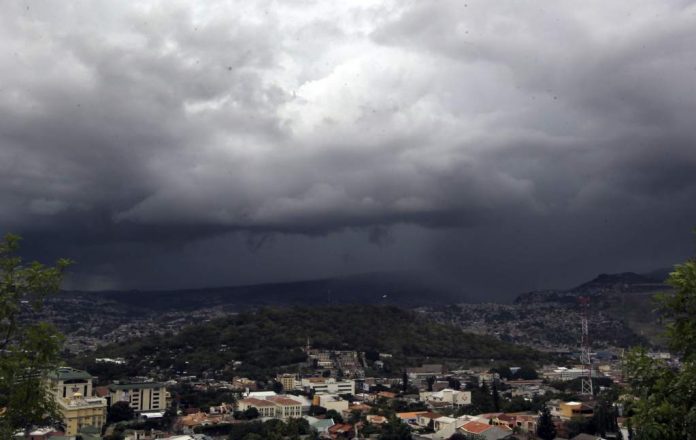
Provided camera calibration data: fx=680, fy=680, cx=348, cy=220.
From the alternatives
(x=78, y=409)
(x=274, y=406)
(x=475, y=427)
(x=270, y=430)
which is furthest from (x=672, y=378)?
(x=274, y=406)

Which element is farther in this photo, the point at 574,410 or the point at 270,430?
the point at 574,410

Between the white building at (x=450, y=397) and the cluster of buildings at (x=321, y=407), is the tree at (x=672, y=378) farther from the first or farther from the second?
the white building at (x=450, y=397)

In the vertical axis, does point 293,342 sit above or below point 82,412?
above

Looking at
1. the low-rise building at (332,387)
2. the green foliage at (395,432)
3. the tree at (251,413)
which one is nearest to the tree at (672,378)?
the green foliage at (395,432)

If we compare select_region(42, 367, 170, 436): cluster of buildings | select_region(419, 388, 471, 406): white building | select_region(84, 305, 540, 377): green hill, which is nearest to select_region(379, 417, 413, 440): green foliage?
select_region(419, 388, 471, 406): white building

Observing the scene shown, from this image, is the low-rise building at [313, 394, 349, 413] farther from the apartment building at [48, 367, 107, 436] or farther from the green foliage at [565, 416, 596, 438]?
the green foliage at [565, 416, 596, 438]

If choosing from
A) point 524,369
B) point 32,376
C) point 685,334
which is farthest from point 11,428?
point 524,369

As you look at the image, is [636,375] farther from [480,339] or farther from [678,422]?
[480,339]

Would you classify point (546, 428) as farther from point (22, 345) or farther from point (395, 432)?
point (22, 345)
